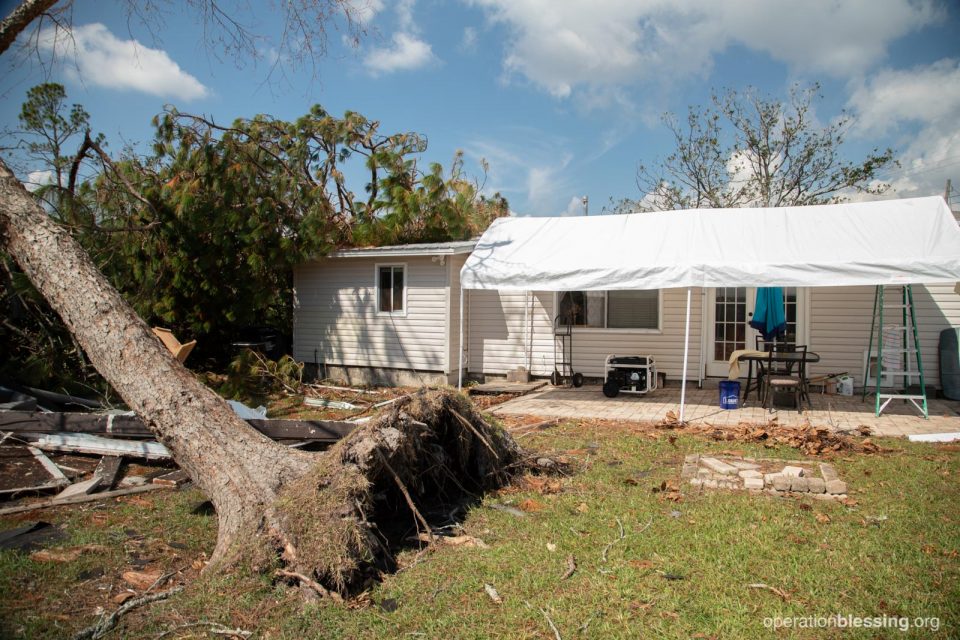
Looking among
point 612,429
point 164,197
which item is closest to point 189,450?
point 612,429

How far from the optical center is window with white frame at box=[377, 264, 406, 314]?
41.5 feet

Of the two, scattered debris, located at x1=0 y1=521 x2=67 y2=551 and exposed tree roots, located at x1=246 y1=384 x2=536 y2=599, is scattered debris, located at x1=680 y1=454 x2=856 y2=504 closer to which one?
exposed tree roots, located at x1=246 y1=384 x2=536 y2=599

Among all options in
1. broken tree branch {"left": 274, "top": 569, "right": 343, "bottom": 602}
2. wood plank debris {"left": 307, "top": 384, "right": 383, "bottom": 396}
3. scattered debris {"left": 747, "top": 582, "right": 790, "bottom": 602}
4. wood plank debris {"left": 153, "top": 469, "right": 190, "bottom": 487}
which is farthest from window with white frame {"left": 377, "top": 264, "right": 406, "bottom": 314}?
scattered debris {"left": 747, "top": 582, "right": 790, "bottom": 602}

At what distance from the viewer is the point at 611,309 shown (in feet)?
39.3

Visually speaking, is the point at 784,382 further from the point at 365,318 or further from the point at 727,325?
the point at 365,318

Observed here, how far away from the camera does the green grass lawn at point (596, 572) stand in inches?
126

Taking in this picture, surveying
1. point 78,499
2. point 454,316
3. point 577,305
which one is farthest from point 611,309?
point 78,499

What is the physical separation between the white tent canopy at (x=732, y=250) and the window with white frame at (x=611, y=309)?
1.55 metres

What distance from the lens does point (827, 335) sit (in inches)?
424

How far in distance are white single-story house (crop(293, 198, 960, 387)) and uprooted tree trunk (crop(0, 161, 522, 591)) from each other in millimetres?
4864

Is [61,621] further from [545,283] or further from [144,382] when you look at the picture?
[545,283]

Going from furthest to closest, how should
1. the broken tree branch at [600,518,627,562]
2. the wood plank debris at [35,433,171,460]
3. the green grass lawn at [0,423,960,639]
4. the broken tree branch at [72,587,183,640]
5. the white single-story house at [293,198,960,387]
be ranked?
1. the white single-story house at [293,198,960,387]
2. the wood plank debris at [35,433,171,460]
3. the broken tree branch at [600,518,627,562]
4. the green grass lawn at [0,423,960,639]
5. the broken tree branch at [72,587,183,640]

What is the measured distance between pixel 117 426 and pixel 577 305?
320 inches

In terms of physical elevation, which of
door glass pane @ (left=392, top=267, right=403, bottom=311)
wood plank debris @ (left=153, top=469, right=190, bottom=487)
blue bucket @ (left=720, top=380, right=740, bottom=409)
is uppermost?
door glass pane @ (left=392, top=267, right=403, bottom=311)
